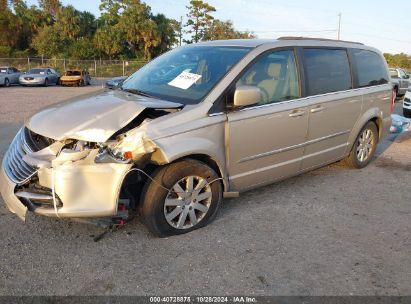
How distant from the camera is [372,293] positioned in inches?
116

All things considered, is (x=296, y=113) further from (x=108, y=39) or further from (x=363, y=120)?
(x=108, y=39)

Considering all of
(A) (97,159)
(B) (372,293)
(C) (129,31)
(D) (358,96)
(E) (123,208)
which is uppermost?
(C) (129,31)

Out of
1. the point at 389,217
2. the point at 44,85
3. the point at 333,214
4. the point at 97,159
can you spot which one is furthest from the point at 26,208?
the point at 44,85

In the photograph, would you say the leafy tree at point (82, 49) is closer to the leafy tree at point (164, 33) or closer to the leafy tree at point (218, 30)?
the leafy tree at point (164, 33)

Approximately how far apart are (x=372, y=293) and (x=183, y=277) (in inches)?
55.0

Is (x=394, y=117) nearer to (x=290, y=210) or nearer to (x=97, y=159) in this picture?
(x=290, y=210)

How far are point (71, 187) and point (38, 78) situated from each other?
26.0 meters

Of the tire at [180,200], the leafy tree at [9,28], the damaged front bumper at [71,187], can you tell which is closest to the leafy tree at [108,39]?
the leafy tree at [9,28]

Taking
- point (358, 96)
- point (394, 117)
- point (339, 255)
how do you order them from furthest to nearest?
1. point (394, 117)
2. point (358, 96)
3. point (339, 255)

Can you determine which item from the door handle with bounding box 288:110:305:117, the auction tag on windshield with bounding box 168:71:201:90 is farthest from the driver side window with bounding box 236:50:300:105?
the auction tag on windshield with bounding box 168:71:201:90

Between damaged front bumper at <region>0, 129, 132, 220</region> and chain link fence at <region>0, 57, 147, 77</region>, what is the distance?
3374 centimetres

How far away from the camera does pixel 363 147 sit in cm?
592

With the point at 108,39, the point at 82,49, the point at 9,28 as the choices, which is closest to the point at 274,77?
the point at 82,49

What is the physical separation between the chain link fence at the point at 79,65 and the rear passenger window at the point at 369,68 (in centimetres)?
3152
